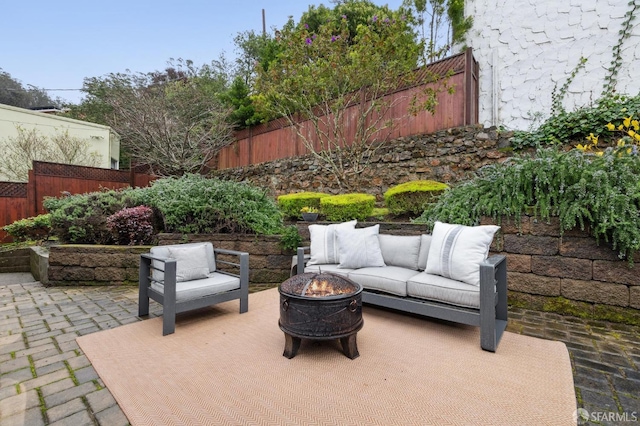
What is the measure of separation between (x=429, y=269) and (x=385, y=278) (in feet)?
1.46

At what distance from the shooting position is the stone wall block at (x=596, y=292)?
299 cm

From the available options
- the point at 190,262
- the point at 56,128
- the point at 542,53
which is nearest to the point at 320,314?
the point at 190,262

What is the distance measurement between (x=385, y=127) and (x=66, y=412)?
6.39 metres

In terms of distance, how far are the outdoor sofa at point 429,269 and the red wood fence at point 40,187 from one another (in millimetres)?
7843

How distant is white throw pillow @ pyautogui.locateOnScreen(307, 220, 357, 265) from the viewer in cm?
363

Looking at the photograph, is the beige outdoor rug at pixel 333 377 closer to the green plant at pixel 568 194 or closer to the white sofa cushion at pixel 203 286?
the white sofa cushion at pixel 203 286

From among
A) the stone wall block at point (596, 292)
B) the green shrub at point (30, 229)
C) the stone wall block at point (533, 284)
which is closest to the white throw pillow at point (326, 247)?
the stone wall block at point (533, 284)

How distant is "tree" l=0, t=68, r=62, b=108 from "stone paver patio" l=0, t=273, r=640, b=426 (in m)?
19.2

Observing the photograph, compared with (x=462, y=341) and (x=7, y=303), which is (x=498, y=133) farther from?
(x=7, y=303)

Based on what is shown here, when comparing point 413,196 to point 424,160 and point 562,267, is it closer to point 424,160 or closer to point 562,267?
point 424,160

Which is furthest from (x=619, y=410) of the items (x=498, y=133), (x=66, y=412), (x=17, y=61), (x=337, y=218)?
(x=17, y=61)

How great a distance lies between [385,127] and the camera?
6.52 meters

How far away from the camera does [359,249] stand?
340 centimetres

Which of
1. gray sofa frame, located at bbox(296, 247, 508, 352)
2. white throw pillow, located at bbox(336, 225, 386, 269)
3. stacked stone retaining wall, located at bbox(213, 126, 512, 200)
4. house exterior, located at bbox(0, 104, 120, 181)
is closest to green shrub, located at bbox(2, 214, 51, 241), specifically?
house exterior, located at bbox(0, 104, 120, 181)
